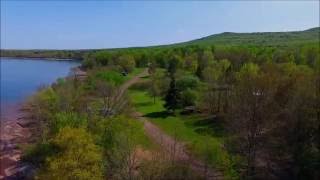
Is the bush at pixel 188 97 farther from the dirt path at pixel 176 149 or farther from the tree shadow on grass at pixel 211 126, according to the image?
the tree shadow on grass at pixel 211 126

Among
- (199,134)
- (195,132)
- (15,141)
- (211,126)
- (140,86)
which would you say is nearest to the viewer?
(199,134)

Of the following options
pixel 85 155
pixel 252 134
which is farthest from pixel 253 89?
pixel 85 155

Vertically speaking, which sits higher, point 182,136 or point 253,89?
point 253,89

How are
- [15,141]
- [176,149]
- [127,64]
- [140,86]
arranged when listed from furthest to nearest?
[127,64], [140,86], [15,141], [176,149]

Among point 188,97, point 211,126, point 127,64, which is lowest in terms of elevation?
point 211,126

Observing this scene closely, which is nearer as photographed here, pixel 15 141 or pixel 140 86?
pixel 15 141

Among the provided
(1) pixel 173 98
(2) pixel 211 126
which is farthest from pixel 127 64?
(2) pixel 211 126

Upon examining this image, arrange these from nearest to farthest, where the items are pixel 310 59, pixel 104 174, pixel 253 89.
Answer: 1. pixel 104 174
2. pixel 253 89
3. pixel 310 59

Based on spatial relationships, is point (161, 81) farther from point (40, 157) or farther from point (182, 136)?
point (40, 157)

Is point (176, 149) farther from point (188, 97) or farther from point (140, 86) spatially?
point (140, 86)
